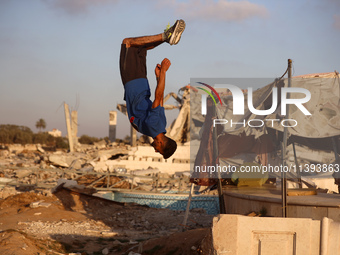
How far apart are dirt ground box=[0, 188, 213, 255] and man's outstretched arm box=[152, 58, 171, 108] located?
298 centimetres

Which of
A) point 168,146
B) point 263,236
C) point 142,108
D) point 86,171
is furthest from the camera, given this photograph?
point 86,171

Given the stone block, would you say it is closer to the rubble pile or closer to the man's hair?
the man's hair

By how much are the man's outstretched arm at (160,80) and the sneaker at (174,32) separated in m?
0.31

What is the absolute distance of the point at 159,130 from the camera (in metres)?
4.89

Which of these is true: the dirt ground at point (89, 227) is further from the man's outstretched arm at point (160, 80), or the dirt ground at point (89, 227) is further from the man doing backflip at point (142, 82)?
the man's outstretched arm at point (160, 80)

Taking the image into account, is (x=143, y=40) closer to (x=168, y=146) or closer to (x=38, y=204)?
(x=168, y=146)

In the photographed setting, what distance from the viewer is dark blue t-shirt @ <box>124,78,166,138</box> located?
189 inches

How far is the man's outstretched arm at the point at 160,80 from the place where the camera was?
15.7 ft

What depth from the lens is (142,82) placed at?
482cm

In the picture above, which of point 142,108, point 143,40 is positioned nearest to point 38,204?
point 142,108

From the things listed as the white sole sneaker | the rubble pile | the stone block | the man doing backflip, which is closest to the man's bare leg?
the man doing backflip

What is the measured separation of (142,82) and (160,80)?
0.74 ft

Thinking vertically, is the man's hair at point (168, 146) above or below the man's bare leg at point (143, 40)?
below

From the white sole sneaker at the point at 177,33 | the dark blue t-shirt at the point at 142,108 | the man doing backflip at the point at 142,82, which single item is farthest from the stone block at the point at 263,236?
the white sole sneaker at the point at 177,33
